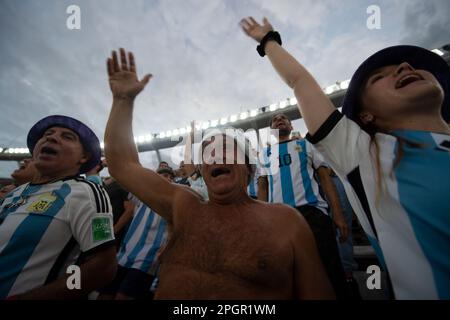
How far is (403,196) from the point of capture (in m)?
0.93

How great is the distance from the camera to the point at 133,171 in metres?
1.53

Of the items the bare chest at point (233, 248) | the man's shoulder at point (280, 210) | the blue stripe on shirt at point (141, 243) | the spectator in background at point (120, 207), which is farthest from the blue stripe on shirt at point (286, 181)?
the spectator in background at point (120, 207)

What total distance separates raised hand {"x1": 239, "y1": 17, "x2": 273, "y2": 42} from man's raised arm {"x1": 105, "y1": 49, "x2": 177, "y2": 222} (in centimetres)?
101

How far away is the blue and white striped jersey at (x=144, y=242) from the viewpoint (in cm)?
276

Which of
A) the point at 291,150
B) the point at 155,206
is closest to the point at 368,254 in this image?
the point at 291,150

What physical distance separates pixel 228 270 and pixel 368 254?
12.6 feet

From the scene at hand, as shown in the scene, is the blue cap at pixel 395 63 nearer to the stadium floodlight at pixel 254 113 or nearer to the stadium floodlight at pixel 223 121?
the stadium floodlight at pixel 254 113

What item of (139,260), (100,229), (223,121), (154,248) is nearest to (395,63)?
(100,229)

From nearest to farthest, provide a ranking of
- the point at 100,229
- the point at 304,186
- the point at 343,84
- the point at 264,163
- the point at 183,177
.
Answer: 1. the point at 100,229
2. the point at 304,186
3. the point at 264,163
4. the point at 183,177
5. the point at 343,84

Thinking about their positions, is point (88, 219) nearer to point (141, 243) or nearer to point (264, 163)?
point (141, 243)

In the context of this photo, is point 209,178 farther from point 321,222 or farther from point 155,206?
point 321,222

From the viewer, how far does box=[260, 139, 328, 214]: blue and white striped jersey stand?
2602mm

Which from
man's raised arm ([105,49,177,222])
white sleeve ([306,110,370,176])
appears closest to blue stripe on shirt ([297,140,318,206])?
white sleeve ([306,110,370,176])

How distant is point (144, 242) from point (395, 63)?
3404mm
